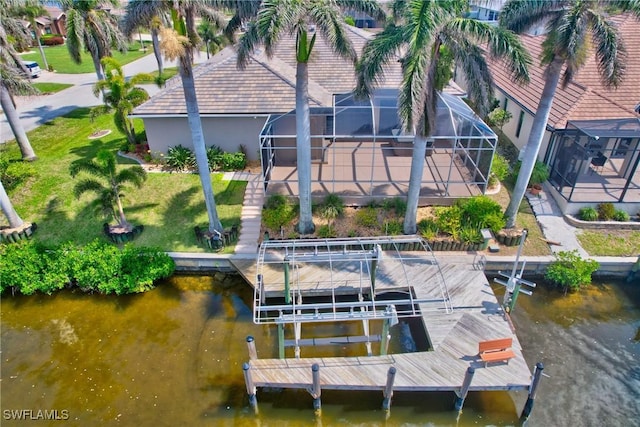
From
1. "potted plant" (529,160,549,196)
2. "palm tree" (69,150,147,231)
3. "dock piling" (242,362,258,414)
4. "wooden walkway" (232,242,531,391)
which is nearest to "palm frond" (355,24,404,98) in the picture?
"wooden walkway" (232,242,531,391)

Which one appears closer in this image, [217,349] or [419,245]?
[217,349]

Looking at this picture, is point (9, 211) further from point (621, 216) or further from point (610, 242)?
point (621, 216)

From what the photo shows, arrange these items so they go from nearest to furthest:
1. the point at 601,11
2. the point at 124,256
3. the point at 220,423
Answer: the point at 220,423 < the point at 601,11 < the point at 124,256

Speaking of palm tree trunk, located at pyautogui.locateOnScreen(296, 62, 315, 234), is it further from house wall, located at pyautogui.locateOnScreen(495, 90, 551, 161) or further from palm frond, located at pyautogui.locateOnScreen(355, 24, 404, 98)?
house wall, located at pyautogui.locateOnScreen(495, 90, 551, 161)

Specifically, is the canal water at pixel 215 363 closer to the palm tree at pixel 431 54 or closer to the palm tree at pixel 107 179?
the palm tree at pixel 107 179

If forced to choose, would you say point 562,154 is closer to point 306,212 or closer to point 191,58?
point 306,212

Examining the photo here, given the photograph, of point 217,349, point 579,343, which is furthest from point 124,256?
point 579,343
